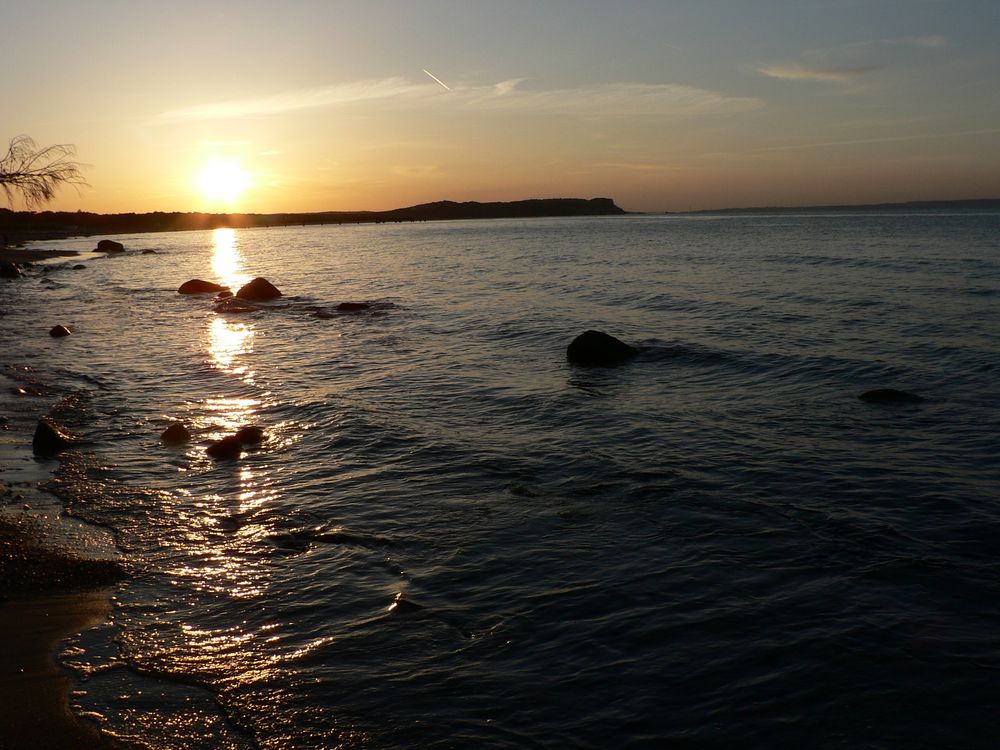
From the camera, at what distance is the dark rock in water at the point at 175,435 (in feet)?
50.9

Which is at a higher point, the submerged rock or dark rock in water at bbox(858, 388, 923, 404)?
the submerged rock

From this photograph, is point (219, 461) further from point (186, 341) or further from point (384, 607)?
point (186, 341)

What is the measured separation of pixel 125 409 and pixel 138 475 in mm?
5850

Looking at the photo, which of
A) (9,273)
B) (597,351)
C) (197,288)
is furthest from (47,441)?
(9,273)

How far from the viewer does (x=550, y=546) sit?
10281 mm

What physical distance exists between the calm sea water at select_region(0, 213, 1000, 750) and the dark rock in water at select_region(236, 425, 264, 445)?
0.34m

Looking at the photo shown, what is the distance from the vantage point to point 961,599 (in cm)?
861

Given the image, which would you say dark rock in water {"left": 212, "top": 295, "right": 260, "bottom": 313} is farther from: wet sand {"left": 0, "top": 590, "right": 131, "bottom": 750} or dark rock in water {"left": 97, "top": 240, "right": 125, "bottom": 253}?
dark rock in water {"left": 97, "top": 240, "right": 125, "bottom": 253}

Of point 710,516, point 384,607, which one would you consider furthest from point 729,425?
point 384,607

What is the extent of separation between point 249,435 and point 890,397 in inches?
581

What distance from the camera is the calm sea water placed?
6746mm

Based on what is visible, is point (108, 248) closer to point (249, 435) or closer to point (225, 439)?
point (249, 435)

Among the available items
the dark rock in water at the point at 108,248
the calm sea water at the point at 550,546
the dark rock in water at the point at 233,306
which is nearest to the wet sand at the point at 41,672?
the calm sea water at the point at 550,546

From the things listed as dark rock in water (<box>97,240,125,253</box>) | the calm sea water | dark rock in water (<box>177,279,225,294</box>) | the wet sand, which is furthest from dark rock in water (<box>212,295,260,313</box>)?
dark rock in water (<box>97,240,125,253</box>)
